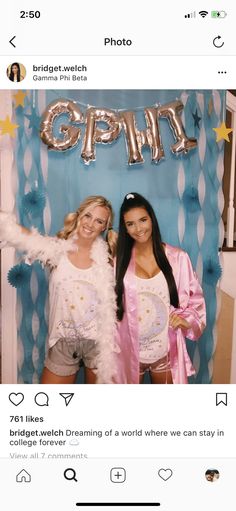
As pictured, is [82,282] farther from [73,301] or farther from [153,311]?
[153,311]

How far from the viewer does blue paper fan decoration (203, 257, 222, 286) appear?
3.10ft

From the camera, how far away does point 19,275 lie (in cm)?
93

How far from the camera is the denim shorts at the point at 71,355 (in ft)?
3.01
